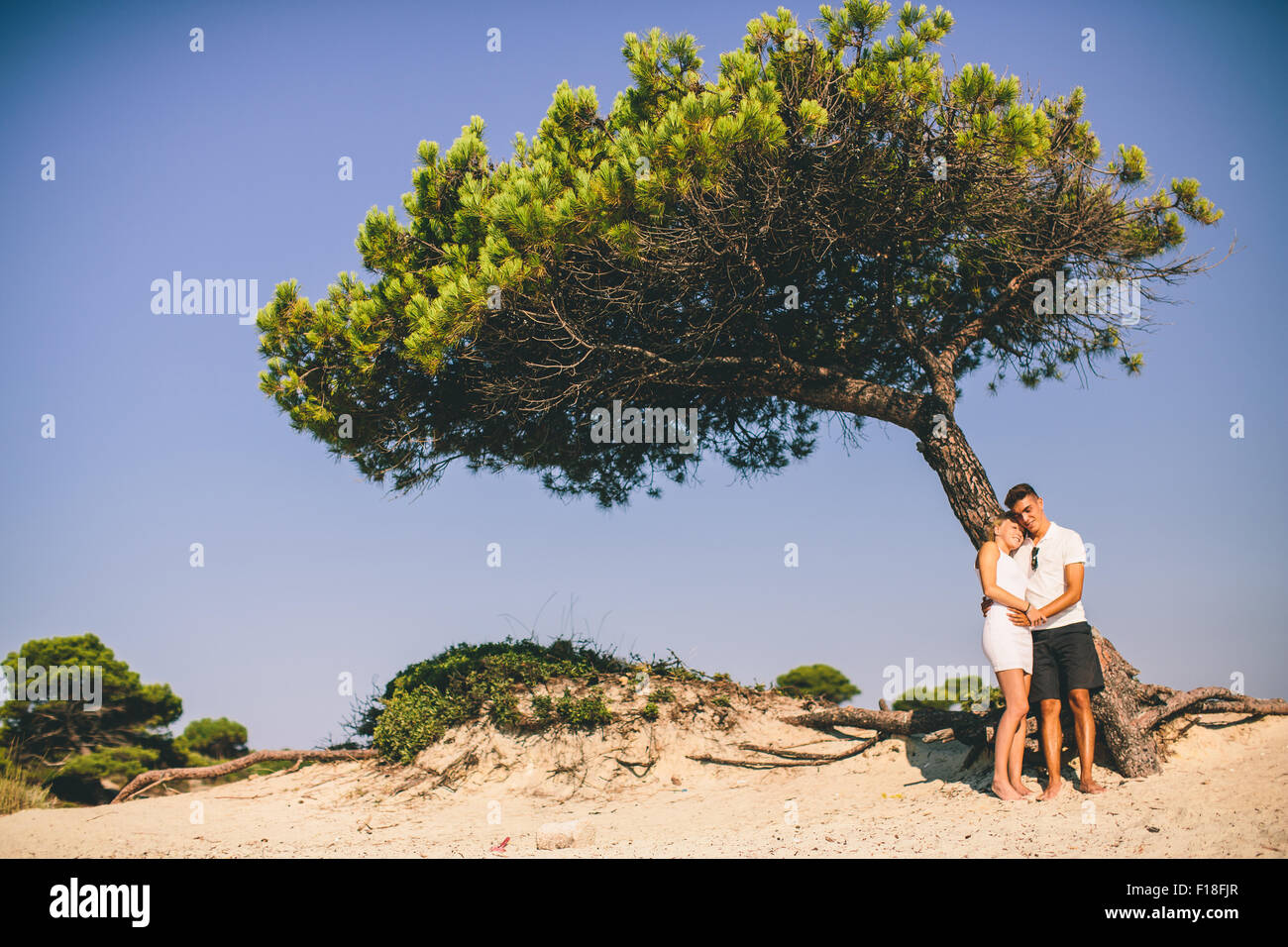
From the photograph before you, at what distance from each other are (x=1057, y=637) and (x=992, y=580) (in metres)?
0.71

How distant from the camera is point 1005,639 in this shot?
640 centimetres

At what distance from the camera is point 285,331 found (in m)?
10.0

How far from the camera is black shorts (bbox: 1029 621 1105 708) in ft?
21.4

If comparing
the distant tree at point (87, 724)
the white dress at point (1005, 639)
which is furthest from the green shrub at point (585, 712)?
the distant tree at point (87, 724)

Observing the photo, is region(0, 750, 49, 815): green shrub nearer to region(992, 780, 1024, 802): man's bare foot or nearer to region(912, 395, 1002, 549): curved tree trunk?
region(992, 780, 1024, 802): man's bare foot

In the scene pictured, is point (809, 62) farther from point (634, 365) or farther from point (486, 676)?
point (486, 676)

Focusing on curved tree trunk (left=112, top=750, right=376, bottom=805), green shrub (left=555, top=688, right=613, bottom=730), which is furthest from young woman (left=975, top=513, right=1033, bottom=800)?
curved tree trunk (left=112, top=750, right=376, bottom=805)

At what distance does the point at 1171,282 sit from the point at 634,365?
6141mm

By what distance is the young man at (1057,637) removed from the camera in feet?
21.2

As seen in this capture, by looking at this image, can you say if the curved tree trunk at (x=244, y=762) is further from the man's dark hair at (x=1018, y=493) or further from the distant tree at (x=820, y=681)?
the distant tree at (x=820, y=681)

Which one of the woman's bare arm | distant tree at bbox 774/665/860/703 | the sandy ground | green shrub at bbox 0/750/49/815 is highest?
the woman's bare arm

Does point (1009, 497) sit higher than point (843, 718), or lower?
higher

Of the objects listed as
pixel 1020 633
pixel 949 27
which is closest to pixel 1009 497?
pixel 1020 633
